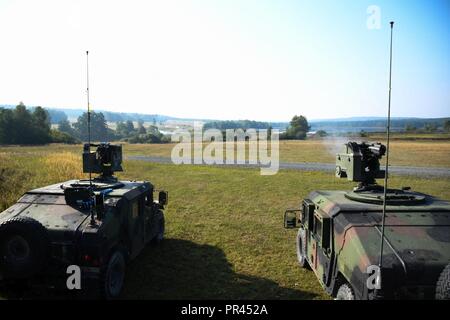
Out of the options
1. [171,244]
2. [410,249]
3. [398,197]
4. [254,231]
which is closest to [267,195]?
[254,231]

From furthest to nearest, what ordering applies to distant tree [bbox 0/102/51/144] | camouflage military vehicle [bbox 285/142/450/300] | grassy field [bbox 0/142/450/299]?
distant tree [bbox 0/102/51/144]
grassy field [bbox 0/142/450/299]
camouflage military vehicle [bbox 285/142/450/300]

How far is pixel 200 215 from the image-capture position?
1681cm

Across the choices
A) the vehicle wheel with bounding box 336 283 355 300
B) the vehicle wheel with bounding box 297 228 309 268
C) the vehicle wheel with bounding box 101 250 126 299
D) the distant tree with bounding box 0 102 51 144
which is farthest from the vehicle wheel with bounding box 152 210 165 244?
the distant tree with bounding box 0 102 51 144

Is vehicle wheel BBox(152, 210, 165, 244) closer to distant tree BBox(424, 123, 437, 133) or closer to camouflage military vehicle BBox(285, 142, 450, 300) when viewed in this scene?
camouflage military vehicle BBox(285, 142, 450, 300)

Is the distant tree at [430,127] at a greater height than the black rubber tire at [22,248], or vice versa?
the distant tree at [430,127]

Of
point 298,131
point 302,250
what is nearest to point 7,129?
point 298,131

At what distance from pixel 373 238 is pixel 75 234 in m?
5.48

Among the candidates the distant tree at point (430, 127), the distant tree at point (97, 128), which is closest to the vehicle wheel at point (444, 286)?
the distant tree at point (97, 128)

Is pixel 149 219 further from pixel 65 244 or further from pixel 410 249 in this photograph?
pixel 410 249

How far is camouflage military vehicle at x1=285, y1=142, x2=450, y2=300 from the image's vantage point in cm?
534

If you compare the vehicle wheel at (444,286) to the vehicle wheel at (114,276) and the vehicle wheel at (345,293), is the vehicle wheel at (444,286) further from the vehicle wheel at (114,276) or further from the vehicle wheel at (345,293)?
the vehicle wheel at (114,276)

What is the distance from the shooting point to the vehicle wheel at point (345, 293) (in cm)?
609

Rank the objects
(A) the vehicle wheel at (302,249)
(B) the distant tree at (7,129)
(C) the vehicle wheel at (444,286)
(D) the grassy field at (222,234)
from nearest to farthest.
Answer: (C) the vehicle wheel at (444,286) → (D) the grassy field at (222,234) → (A) the vehicle wheel at (302,249) → (B) the distant tree at (7,129)

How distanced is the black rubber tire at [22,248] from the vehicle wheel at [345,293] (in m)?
5.37
